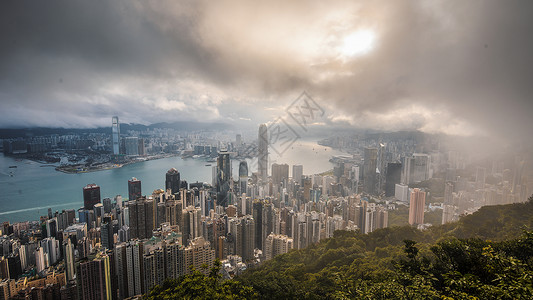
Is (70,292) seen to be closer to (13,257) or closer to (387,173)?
(13,257)

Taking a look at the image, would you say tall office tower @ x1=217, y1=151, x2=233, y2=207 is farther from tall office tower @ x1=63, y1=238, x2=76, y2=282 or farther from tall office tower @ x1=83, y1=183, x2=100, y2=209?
tall office tower @ x1=63, y1=238, x2=76, y2=282

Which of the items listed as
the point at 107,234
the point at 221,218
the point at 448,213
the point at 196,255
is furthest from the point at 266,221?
the point at 448,213

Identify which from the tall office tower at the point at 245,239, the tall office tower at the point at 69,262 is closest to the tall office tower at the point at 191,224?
the tall office tower at the point at 245,239

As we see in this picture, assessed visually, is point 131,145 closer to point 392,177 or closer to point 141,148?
point 141,148

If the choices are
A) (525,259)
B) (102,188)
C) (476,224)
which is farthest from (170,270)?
(476,224)

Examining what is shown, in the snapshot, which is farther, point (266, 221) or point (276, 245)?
point (266, 221)

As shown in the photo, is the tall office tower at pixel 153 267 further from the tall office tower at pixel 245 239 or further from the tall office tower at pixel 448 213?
the tall office tower at pixel 448 213

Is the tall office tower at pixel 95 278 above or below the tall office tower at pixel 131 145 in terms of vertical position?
below

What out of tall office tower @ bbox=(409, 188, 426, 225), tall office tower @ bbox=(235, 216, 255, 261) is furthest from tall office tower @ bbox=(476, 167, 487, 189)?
tall office tower @ bbox=(235, 216, 255, 261)
